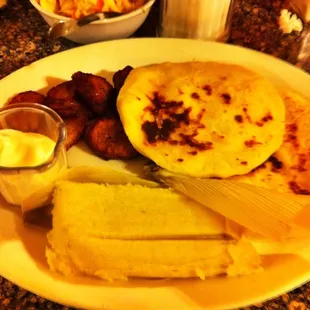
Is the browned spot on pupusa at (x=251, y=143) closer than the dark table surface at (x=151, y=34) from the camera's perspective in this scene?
Yes

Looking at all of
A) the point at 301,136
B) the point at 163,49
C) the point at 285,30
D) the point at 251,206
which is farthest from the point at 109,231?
the point at 285,30

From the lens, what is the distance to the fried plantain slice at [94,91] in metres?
1.17

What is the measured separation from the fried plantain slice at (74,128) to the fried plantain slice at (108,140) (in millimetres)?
20

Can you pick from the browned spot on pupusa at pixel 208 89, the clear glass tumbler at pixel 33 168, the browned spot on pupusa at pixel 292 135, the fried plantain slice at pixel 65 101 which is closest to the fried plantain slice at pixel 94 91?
the fried plantain slice at pixel 65 101

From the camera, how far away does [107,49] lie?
133cm

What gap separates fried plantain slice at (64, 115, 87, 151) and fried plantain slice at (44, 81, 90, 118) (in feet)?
0.05

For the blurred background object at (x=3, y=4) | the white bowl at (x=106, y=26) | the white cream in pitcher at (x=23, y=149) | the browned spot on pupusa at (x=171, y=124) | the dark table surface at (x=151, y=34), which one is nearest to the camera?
the white cream in pitcher at (x=23, y=149)

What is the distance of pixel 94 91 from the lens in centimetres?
117

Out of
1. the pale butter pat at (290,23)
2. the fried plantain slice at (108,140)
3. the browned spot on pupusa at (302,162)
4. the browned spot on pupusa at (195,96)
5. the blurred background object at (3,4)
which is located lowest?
the fried plantain slice at (108,140)

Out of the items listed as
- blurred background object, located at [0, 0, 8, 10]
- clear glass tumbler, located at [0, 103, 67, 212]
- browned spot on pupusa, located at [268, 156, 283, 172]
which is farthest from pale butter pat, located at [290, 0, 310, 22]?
blurred background object, located at [0, 0, 8, 10]

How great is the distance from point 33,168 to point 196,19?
28.5 inches

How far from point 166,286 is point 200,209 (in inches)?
6.7

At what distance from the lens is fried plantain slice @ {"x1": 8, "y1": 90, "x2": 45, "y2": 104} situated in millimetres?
1180

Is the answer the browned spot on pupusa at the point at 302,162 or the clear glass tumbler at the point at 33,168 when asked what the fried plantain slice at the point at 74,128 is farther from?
the browned spot on pupusa at the point at 302,162
